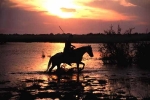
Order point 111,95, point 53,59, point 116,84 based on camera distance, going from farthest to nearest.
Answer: point 53,59, point 116,84, point 111,95

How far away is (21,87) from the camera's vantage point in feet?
48.4

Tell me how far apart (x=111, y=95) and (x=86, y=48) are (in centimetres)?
957

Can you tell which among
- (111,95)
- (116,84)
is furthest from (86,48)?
(111,95)

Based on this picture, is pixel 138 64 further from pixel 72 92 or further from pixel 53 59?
pixel 72 92

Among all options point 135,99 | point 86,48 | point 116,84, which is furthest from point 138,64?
point 135,99

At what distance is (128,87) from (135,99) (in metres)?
3.29

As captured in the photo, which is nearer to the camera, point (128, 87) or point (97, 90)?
point (97, 90)

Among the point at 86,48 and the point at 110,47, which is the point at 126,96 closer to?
the point at 86,48

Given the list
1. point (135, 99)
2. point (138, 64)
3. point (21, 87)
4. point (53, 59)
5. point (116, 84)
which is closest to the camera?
point (135, 99)

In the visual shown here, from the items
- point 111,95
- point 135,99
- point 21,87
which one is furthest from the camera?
point 21,87

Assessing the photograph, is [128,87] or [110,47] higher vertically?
[110,47]

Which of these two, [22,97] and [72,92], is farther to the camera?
[72,92]

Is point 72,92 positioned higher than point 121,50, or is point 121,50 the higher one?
point 121,50

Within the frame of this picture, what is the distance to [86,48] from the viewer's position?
71.0ft
